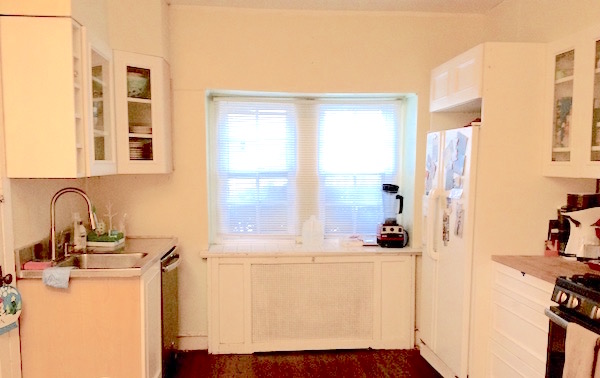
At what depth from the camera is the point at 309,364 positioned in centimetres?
313

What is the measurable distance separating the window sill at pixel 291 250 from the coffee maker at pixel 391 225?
6 centimetres

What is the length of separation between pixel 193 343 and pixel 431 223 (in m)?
2.05

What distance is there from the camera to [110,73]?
274 cm

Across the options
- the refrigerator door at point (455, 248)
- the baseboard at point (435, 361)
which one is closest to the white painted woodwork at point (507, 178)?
the refrigerator door at point (455, 248)

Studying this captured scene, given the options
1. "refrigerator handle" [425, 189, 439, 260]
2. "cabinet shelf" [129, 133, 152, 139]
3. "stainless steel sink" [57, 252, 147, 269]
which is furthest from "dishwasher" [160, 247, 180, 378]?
"refrigerator handle" [425, 189, 439, 260]

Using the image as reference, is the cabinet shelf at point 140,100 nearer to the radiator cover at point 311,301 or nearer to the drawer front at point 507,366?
the radiator cover at point 311,301

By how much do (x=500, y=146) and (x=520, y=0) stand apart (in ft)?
3.82

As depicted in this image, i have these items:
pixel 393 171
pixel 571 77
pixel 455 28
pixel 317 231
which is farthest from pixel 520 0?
pixel 317 231

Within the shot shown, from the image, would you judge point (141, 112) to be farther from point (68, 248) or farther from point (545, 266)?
point (545, 266)

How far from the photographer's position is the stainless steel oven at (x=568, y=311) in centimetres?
170

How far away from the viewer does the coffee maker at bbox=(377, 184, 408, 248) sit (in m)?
3.39

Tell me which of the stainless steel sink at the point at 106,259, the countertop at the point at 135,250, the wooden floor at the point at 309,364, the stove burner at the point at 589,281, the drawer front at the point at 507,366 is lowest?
the wooden floor at the point at 309,364

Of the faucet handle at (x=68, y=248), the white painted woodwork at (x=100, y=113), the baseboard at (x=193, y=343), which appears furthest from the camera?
the baseboard at (x=193, y=343)

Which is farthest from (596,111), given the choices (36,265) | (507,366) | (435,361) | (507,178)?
(36,265)
